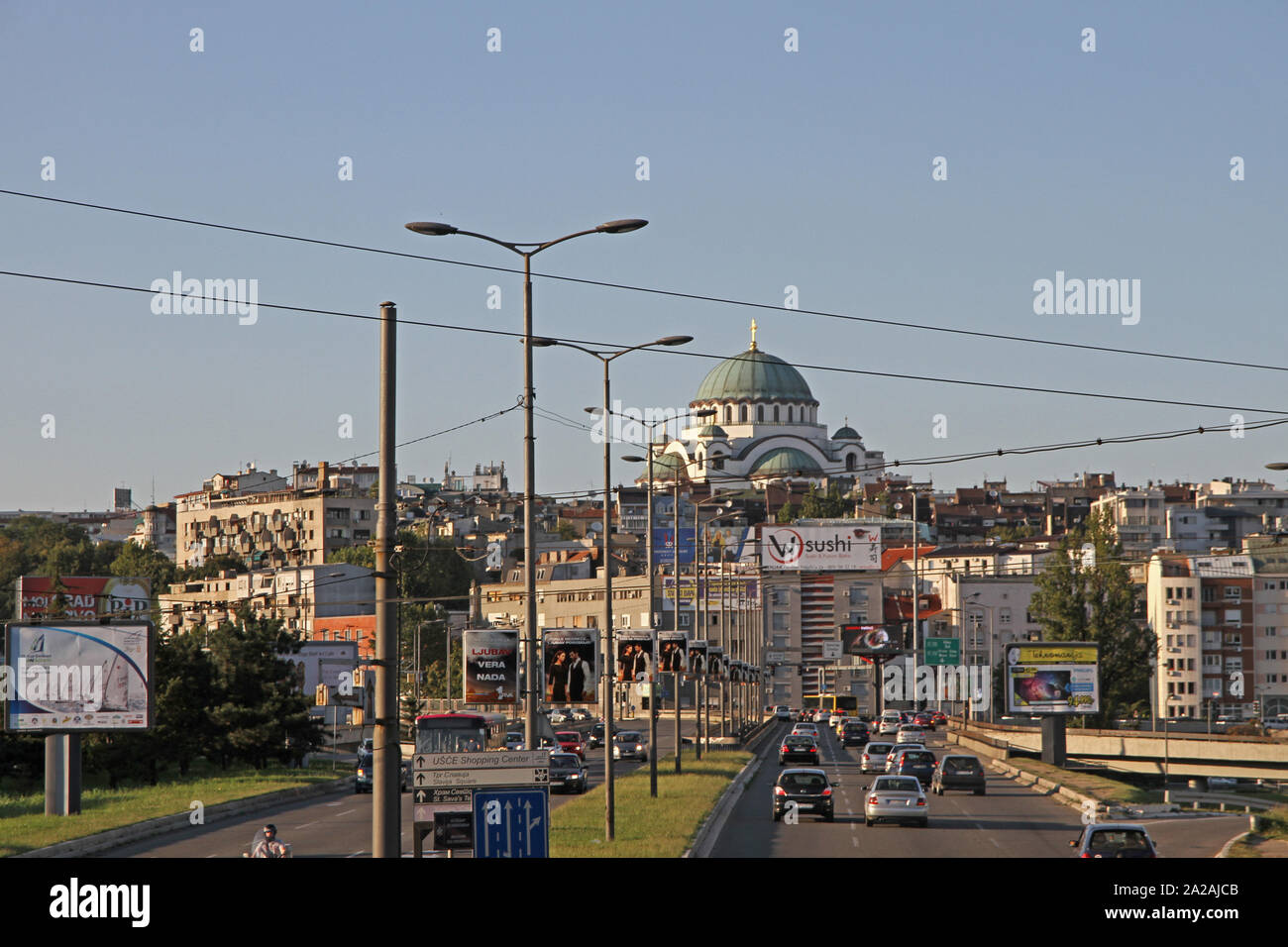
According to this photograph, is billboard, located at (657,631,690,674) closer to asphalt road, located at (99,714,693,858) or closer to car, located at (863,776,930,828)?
asphalt road, located at (99,714,693,858)

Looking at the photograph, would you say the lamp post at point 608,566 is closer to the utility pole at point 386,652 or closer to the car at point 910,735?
the utility pole at point 386,652

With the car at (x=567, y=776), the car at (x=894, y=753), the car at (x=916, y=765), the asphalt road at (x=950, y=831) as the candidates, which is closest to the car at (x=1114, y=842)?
the asphalt road at (x=950, y=831)

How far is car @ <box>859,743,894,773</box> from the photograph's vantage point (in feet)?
213

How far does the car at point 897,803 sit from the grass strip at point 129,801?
16.8 metres

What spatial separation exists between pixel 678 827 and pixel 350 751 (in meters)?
61.1

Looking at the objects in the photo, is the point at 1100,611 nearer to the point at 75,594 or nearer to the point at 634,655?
the point at 75,594

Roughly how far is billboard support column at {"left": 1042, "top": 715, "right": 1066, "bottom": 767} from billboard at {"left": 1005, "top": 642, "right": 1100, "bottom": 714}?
104 centimetres

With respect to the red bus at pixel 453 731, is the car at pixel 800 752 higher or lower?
lower

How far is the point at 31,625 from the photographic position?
47.6 meters

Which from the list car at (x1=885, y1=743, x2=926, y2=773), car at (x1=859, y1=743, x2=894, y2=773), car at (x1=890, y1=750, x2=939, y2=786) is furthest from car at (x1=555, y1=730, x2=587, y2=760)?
car at (x1=890, y1=750, x2=939, y2=786)

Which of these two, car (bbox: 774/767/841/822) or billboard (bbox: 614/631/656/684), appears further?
billboard (bbox: 614/631/656/684)

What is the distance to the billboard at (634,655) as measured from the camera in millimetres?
48125
